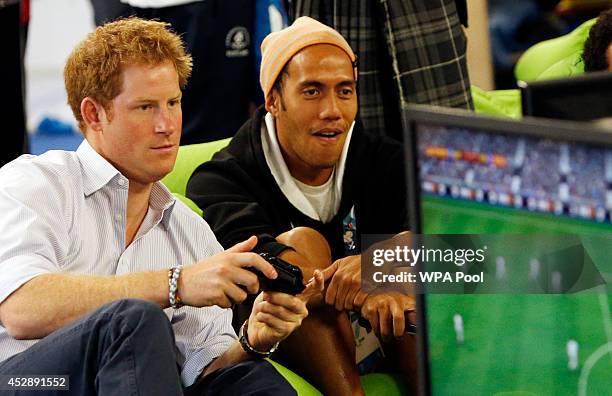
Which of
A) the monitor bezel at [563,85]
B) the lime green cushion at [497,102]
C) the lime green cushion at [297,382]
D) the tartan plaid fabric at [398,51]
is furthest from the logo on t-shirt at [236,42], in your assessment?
the monitor bezel at [563,85]

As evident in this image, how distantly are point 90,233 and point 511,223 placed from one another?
118 centimetres

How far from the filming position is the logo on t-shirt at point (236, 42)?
4.09 metres

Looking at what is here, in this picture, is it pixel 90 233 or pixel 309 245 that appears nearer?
pixel 90 233

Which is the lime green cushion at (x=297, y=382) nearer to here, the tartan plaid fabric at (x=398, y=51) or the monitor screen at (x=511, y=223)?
the monitor screen at (x=511, y=223)

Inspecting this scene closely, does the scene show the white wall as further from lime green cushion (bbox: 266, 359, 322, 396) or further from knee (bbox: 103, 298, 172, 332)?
knee (bbox: 103, 298, 172, 332)

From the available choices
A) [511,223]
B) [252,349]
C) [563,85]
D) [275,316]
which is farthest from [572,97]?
[252,349]

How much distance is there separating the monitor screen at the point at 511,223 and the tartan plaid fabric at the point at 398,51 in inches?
78.6

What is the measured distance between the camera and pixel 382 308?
2334 mm

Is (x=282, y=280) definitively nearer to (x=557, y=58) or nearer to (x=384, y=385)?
(x=384, y=385)

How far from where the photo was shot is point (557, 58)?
377cm

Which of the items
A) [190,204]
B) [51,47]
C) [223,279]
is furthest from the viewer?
[51,47]

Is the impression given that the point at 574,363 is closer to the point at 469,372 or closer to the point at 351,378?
the point at 469,372

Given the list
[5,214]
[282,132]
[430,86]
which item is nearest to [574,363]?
[5,214]

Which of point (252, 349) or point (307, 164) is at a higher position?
point (307, 164)
